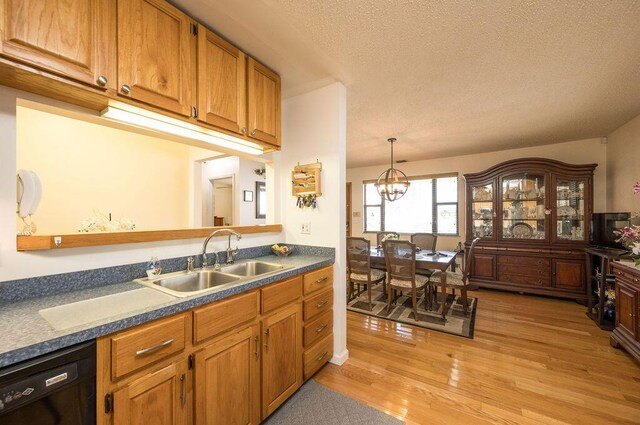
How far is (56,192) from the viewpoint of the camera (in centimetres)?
244

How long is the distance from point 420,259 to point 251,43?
9.50 ft

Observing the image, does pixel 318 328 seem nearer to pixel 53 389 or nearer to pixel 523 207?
pixel 53 389

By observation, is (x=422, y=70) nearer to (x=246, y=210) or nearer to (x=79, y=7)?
(x=79, y=7)

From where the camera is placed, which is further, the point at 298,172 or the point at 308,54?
the point at 298,172

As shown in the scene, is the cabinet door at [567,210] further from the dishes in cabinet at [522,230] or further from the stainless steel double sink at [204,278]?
the stainless steel double sink at [204,278]

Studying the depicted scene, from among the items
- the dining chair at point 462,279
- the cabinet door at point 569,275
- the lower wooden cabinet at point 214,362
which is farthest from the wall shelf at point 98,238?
the cabinet door at point 569,275

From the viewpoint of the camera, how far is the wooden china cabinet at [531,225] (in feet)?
12.2

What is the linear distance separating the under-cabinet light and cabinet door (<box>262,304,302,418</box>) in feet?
4.16

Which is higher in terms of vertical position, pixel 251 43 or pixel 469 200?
Result: pixel 251 43

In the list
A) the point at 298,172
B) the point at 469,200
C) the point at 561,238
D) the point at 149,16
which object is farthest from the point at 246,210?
the point at 561,238

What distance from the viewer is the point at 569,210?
152 inches

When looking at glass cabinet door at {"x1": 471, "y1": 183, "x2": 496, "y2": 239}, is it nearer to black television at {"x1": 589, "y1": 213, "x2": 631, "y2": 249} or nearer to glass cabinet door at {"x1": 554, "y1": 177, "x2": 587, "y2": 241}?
glass cabinet door at {"x1": 554, "y1": 177, "x2": 587, "y2": 241}

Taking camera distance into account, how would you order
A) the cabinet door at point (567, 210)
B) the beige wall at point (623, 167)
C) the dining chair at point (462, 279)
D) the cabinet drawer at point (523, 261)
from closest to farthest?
the beige wall at point (623, 167)
the dining chair at point (462, 279)
the cabinet door at point (567, 210)
the cabinet drawer at point (523, 261)

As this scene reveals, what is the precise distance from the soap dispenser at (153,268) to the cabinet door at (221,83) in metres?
0.91
